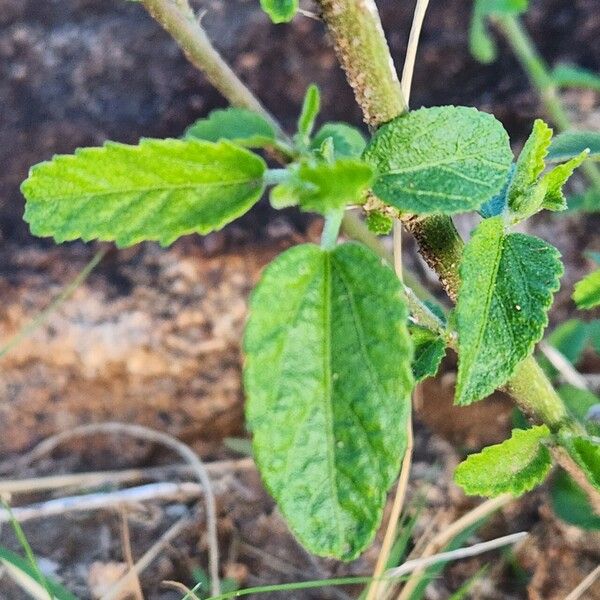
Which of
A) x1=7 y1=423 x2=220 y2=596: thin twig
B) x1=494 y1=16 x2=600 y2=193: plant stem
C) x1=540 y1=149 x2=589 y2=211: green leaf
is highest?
x1=540 y1=149 x2=589 y2=211: green leaf

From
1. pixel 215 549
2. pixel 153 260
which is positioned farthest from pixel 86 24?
pixel 215 549

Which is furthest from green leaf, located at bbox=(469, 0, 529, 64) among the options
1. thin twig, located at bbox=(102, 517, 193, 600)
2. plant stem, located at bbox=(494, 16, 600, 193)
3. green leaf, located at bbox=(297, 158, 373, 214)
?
thin twig, located at bbox=(102, 517, 193, 600)

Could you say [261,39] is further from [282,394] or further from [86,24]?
[282,394]

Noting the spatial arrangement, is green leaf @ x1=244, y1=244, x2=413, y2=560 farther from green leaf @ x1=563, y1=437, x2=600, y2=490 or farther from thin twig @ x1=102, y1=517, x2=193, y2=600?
thin twig @ x1=102, y1=517, x2=193, y2=600

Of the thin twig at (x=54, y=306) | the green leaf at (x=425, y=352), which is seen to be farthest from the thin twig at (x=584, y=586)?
the thin twig at (x=54, y=306)

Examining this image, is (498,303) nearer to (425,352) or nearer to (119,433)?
(425,352)

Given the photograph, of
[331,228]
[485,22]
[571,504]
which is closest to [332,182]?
[331,228]
